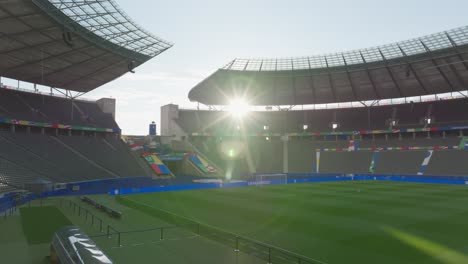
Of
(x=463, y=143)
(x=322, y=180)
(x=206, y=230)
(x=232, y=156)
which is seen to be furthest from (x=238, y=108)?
(x=206, y=230)

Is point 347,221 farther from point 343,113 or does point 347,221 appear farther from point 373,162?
point 343,113

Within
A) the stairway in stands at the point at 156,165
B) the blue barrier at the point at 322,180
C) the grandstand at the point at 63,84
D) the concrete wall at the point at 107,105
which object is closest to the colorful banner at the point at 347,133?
the blue barrier at the point at 322,180

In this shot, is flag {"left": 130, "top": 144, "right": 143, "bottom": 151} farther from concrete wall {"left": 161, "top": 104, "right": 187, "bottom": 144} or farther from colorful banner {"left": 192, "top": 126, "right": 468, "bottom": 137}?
colorful banner {"left": 192, "top": 126, "right": 468, "bottom": 137}

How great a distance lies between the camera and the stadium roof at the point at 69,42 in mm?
32094

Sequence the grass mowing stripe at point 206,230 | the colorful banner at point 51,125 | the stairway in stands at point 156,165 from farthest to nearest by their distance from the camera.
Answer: the stairway in stands at point 156,165, the colorful banner at point 51,125, the grass mowing stripe at point 206,230

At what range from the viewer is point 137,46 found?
148 ft

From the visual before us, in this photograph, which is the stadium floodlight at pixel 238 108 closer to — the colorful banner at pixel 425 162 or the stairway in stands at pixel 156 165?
the stairway in stands at pixel 156 165

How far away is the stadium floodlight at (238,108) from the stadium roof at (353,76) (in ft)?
7.47

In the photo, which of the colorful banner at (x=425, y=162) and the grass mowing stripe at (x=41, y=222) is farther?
the colorful banner at (x=425, y=162)

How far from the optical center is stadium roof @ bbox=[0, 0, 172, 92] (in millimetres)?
32094

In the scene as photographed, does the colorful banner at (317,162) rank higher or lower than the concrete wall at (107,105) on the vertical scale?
lower

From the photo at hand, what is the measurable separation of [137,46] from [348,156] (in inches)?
1930

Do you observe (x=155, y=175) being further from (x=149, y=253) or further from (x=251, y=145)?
(x=149, y=253)

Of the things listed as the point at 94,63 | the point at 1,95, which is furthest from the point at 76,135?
the point at 94,63
